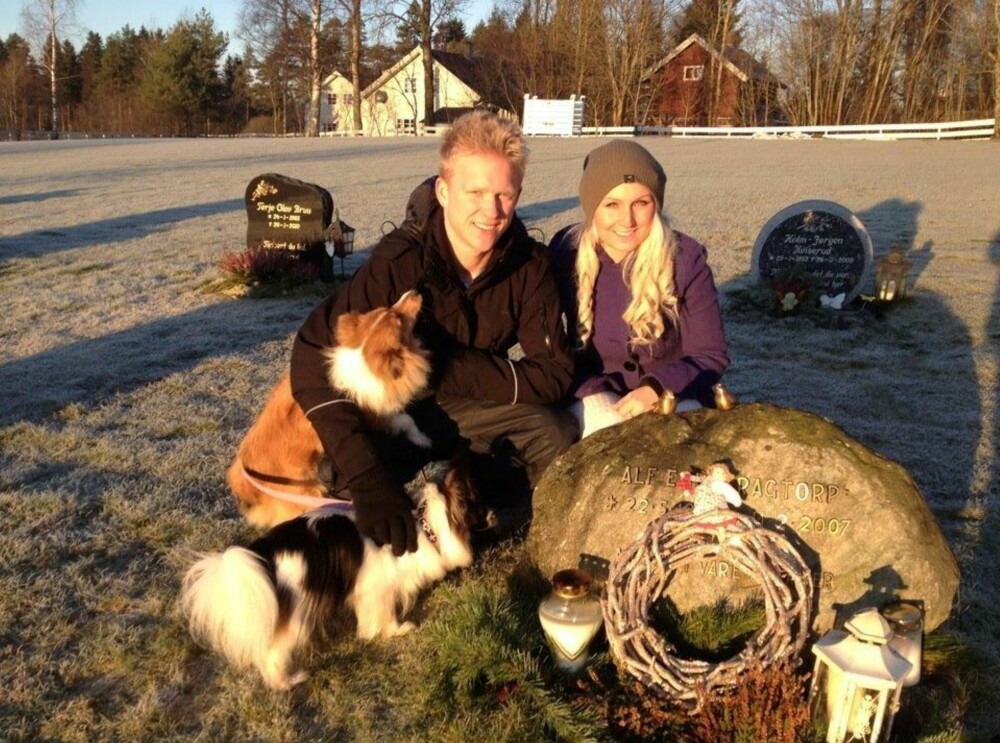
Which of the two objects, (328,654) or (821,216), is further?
(821,216)

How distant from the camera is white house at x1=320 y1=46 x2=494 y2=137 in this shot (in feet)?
165

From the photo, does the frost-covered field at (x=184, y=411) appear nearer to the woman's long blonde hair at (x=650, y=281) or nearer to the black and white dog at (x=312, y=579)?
the black and white dog at (x=312, y=579)

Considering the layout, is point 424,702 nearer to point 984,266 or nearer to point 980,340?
point 980,340

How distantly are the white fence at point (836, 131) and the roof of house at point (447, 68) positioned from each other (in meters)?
11.8

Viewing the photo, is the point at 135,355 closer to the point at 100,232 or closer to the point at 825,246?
the point at 825,246

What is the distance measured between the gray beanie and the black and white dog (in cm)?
136

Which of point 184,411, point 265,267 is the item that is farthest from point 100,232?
point 184,411

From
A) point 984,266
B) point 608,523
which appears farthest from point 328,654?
point 984,266

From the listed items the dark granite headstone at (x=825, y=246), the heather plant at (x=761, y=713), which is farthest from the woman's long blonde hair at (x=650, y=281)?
the dark granite headstone at (x=825, y=246)

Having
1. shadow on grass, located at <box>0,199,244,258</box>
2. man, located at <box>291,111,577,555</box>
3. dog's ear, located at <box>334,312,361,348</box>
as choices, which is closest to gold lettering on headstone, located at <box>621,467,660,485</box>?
man, located at <box>291,111,577,555</box>

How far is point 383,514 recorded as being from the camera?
2.90 meters

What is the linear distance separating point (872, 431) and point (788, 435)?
8.95 ft

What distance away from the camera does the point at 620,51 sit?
1690 inches

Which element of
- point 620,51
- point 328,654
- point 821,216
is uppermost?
point 620,51
